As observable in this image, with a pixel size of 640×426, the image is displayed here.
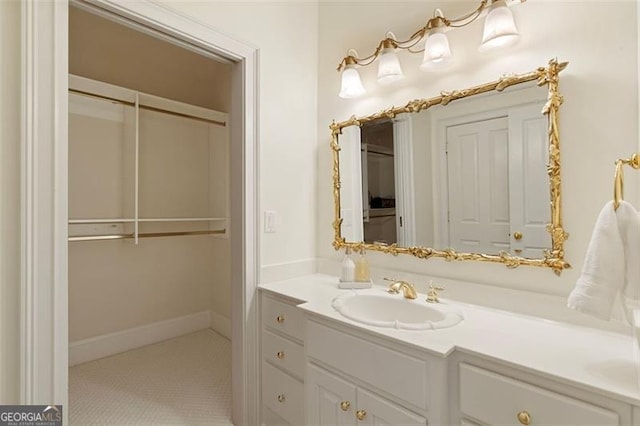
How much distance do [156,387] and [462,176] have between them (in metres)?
2.39

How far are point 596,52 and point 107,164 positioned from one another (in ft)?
10.2

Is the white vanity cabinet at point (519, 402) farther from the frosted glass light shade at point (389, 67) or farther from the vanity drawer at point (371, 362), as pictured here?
the frosted glass light shade at point (389, 67)

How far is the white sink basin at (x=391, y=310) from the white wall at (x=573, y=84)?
0.81ft

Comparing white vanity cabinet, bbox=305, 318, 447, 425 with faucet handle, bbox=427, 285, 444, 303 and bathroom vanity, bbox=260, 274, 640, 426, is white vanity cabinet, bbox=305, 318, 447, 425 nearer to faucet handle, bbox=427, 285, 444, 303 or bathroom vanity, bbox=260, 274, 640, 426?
bathroom vanity, bbox=260, 274, 640, 426

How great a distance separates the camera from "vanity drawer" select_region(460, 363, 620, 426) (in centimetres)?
83

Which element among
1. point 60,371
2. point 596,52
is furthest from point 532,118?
point 60,371

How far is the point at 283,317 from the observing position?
5.45ft

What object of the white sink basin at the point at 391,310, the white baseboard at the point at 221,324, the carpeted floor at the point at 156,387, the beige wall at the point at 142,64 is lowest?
the carpeted floor at the point at 156,387

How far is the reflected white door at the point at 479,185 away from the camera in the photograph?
141 cm

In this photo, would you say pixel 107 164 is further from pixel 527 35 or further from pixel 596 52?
pixel 596 52

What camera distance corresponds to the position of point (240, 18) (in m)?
1.77

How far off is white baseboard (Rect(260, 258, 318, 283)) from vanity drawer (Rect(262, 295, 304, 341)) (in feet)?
0.45

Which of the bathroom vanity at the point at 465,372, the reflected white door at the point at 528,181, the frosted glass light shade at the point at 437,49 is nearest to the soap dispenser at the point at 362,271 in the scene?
the bathroom vanity at the point at 465,372

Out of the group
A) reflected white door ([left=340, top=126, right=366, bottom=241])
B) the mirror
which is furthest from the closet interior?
the mirror
